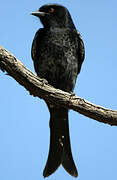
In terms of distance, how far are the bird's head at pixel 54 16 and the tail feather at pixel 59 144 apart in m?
1.46

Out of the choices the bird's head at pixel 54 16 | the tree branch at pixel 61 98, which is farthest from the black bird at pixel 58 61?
the tree branch at pixel 61 98

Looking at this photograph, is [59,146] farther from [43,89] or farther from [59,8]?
[59,8]

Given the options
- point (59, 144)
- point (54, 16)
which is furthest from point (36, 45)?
point (59, 144)

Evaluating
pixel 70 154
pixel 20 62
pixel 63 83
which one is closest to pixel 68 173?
pixel 70 154

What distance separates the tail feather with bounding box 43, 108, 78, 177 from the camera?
17.7 ft

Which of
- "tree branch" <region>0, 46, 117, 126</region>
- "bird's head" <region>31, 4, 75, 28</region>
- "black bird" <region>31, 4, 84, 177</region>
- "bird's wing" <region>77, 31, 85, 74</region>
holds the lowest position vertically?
"tree branch" <region>0, 46, 117, 126</region>

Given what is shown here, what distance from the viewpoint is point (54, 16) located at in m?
5.69

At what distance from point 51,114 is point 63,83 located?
57cm

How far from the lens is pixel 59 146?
18.0 ft

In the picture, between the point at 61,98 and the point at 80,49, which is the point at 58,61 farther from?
the point at 61,98

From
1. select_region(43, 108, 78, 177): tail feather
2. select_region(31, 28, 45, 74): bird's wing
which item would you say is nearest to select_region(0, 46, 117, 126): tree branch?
select_region(43, 108, 78, 177): tail feather

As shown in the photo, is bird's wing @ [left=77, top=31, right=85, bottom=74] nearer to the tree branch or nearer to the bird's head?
the bird's head

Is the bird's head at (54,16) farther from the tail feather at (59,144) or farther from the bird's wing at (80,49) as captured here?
the tail feather at (59,144)

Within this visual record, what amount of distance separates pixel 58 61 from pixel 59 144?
1406mm
